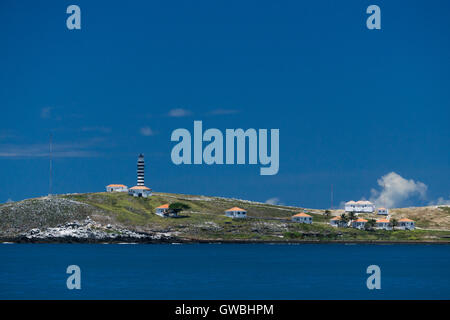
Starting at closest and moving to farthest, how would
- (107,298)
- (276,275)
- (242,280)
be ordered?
(107,298) → (242,280) → (276,275)

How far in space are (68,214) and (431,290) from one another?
460 feet

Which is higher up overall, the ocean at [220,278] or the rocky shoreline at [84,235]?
the rocky shoreline at [84,235]

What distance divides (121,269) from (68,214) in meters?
95.9

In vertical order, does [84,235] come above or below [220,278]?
above

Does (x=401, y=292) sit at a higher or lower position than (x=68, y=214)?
lower

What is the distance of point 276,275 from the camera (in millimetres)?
100250

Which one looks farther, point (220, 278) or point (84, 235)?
point (84, 235)

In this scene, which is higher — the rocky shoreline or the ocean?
the rocky shoreline

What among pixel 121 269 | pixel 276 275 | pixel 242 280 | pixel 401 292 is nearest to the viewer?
pixel 401 292

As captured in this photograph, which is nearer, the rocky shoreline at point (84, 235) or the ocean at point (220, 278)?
the ocean at point (220, 278)

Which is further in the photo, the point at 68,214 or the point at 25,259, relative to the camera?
the point at 68,214

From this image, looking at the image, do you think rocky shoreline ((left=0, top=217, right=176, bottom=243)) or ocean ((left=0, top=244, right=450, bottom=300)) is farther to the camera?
rocky shoreline ((left=0, top=217, right=176, bottom=243))
